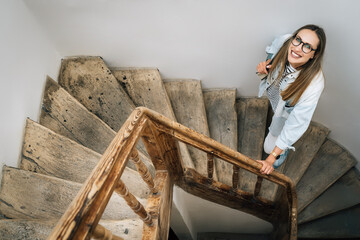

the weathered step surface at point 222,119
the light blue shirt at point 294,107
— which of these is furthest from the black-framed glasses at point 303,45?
the weathered step surface at point 222,119

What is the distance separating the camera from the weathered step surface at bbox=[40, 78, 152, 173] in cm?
221

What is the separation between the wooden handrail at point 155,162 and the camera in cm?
85

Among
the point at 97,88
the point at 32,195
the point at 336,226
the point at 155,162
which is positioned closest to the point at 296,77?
the point at 155,162

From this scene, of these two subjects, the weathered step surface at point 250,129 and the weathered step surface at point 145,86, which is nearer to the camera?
the weathered step surface at point 145,86

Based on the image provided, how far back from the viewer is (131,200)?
1229 millimetres

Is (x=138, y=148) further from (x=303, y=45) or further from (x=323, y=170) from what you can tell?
(x=323, y=170)

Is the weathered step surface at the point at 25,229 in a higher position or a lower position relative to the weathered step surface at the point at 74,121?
lower

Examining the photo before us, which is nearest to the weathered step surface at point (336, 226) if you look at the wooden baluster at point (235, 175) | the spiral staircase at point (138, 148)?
the spiral staircase at point (138, 148)

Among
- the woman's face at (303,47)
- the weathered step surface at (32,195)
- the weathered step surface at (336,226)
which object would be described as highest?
the woman's face at (303,47)

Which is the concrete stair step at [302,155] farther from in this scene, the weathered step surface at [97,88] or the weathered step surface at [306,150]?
the weathered step surface at [97,88]

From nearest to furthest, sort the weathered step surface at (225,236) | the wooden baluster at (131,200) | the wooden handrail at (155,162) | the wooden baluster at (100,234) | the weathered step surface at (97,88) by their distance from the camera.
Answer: the wooden handrail at (155,162), the wooden baluster at (100,234), the wooden baluster at (131,200), the weathered step surface at (97,88), the weathered step surface at (225,236)

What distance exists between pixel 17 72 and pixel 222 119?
182 cm

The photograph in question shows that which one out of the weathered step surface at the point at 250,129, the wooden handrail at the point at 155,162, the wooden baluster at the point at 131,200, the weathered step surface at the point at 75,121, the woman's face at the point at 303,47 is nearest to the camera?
the wooden handrail at the point at 155,162

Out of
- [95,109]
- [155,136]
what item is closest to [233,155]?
[155,136]
